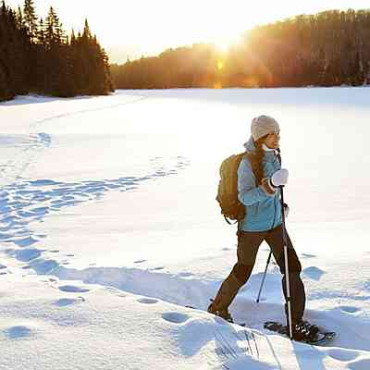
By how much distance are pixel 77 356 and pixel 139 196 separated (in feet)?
20.9

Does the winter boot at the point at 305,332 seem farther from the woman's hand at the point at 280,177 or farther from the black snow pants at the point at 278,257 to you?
the woman's hand at the point at 280,177

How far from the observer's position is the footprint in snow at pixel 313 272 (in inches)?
192

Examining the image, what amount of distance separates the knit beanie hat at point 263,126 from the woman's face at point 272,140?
26 millimetres

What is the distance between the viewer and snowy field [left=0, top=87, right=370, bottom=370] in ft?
10.5

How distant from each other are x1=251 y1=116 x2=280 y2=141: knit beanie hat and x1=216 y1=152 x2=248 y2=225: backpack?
0.19 meters

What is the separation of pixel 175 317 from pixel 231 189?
1034mm

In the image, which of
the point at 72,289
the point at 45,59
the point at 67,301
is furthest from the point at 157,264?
the point at 45,59

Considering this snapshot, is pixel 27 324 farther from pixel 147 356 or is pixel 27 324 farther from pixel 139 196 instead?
pixel 139 196

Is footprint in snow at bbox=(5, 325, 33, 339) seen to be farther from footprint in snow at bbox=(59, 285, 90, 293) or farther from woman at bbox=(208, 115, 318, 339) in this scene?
woman at bbox=(208, 115, 318, 339)

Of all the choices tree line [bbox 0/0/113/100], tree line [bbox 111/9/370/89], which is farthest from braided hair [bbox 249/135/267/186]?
tree line [bbox 111/9/370/89]

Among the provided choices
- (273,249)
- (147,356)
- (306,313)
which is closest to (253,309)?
(306,313)

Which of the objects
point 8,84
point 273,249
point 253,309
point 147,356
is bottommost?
point 253,309

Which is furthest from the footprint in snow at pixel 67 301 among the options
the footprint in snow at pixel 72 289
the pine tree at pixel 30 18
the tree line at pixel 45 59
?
the pine tree at pixel 30 18

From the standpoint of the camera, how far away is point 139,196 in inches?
369
